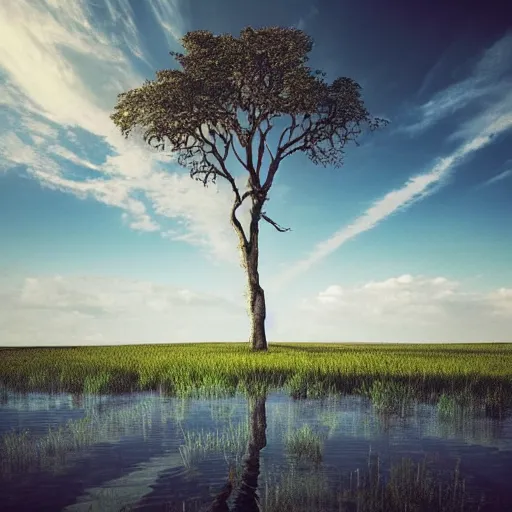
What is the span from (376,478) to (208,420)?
3647 mm

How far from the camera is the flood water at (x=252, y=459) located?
15.7 feet

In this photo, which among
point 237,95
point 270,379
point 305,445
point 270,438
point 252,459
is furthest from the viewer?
point 237,95

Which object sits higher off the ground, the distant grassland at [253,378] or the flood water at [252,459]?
the distant grassland at [253,378]

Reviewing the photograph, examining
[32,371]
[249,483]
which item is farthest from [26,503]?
[32,371]

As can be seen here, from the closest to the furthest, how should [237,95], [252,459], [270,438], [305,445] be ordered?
[252,459]
[305,445]
[270,438]
[237,95]

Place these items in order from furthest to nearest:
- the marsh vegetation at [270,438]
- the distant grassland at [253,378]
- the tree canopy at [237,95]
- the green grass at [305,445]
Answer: the tree canopy at [237,95] < the distant grassland at [253,378] < the green grass at [305,445] < the marsh vegetation at [270,438]

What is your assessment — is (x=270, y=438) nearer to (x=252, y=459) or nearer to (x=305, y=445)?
(x=305, y=445)

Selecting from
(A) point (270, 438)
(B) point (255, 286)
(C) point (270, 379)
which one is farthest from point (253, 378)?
(B) point (255, 286)

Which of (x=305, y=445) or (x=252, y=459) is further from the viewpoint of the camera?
(x=305, y=445)

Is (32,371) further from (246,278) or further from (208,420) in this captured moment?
(246,278)

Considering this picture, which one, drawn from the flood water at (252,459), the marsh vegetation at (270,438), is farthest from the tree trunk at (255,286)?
the flood water at (252,459)

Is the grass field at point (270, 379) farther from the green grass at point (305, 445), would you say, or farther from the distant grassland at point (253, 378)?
the green grass at point (305, 445)

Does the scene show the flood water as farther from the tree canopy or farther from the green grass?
the tree canopy

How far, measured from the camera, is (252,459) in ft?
19.7
